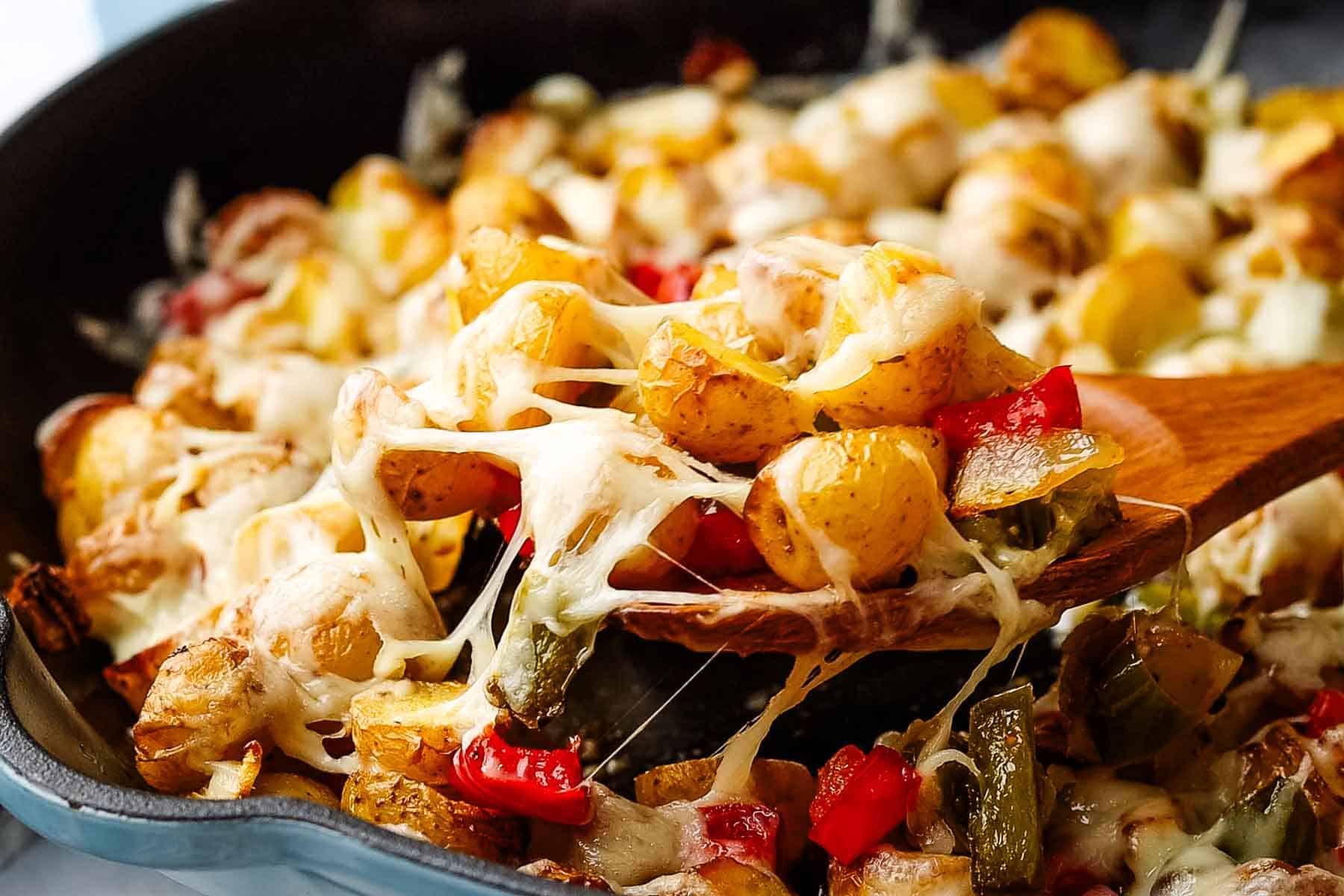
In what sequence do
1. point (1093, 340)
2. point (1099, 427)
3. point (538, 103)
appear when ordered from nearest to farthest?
point (1099, 427) → point (1093, 340) → point (538, 103)

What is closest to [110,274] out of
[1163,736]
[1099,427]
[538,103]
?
[538,103]

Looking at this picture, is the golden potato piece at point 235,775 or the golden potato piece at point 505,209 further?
the golden potato piece at point 505,209

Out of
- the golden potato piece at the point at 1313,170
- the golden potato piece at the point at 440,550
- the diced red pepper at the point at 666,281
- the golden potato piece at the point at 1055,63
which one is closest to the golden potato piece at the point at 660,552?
the golden potato piece at the point at 440,550

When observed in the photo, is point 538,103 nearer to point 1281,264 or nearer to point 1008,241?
point 1008,241

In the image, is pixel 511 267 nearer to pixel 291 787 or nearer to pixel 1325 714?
pixel 291 787

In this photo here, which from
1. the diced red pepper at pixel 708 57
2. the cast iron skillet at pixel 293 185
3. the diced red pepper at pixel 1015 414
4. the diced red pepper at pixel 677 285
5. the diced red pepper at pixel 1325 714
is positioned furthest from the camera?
the diced red pepper at pixel 708 57

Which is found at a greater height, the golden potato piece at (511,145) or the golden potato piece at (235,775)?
the golden potato piece at (511,145)

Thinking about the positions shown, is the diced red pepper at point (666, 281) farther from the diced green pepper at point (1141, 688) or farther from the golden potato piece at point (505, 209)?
the diced green pepper at point (1141, 688)
